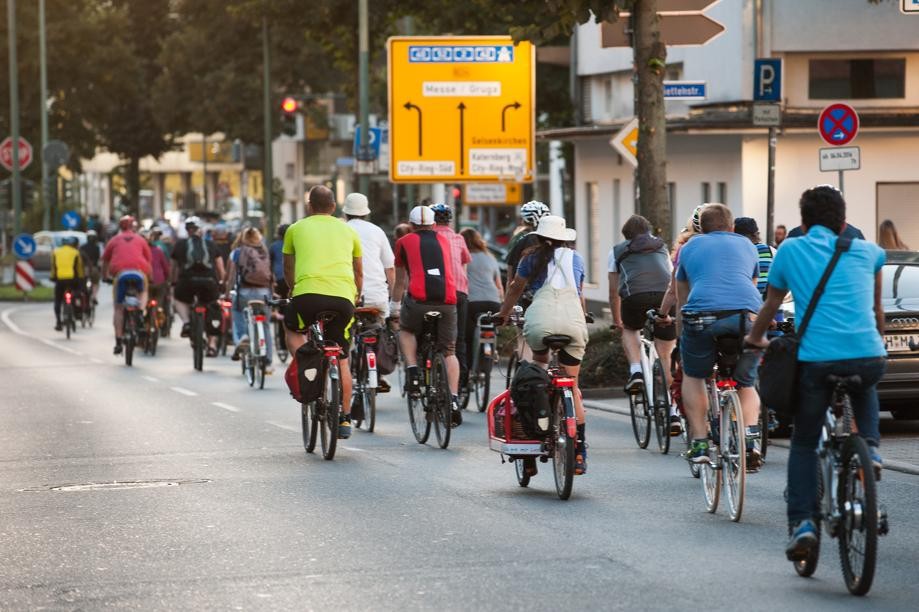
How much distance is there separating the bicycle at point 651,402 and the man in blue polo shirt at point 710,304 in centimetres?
255

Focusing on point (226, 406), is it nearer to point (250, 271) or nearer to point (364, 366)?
point (250, 271)

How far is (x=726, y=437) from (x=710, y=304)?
3.15 feet

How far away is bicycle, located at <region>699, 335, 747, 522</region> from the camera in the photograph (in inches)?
402

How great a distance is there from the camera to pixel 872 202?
31.9 m

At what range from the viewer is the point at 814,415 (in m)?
8.37

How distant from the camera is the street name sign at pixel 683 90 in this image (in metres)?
22.0

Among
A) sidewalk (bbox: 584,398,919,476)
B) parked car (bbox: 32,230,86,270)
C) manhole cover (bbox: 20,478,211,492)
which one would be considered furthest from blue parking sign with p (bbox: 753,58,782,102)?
parked car (bbox: 32,230,86,270)

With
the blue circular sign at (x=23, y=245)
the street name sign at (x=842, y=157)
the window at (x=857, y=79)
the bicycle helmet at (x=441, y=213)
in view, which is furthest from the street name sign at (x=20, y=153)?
the bicycle helmet at (x=441, y=213)

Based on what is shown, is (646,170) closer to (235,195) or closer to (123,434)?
(123,434)

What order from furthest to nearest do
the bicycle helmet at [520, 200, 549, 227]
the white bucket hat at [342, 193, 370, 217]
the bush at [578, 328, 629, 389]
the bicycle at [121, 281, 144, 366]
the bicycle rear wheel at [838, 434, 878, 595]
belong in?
the bicycle at [121, 281, 144, 366] < the bush at [578, 328, 629, 389] < the white bucket hat at [342, 193, 370, 217] < the bicycle helmet at [520, 200, 549, 227] < the bicycle rear wheel at [838, 434, 878, 595]

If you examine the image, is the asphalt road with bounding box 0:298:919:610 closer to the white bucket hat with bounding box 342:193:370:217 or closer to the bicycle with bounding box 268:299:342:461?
the bicycle with bounding box 268:299:342:461

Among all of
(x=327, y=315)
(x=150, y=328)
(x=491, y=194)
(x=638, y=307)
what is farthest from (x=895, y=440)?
(x=491, y=194)

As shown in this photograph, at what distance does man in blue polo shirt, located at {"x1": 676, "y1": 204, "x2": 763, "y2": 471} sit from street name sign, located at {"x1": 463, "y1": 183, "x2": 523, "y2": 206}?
32126 millimetres

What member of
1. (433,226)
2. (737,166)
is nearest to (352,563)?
(433,226)
